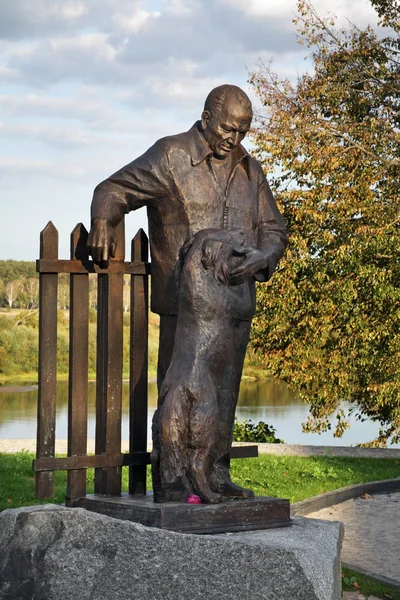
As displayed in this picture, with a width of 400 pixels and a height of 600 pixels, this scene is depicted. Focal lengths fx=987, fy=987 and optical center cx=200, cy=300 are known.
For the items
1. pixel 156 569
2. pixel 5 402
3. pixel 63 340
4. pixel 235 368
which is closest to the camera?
pixel 156 569

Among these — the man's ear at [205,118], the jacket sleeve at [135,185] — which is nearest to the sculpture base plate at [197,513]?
the jacket sleeve at [135,185]

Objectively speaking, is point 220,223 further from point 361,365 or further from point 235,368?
point 361,365

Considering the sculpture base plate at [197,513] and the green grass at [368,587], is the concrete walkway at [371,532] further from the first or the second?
the sculpture base plate at [197,513]

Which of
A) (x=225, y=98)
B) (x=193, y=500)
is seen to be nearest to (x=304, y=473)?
(x=193, y=500)

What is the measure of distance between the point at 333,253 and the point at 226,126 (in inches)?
396

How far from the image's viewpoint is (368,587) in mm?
7250

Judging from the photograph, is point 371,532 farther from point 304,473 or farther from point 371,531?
point 304,473

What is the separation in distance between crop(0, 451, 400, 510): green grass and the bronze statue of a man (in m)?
4.13

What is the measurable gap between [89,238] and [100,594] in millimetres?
2002

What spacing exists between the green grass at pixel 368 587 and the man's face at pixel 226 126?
3385 millimetres

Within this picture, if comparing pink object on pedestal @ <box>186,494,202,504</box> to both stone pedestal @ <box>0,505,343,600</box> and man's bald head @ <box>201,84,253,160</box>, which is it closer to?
stone pedestal @ <box>0,505,343,600</box>

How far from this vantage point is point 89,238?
5734mm

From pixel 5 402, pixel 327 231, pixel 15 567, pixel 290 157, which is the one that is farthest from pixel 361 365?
pixel 5 402

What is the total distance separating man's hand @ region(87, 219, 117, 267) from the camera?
571cm
